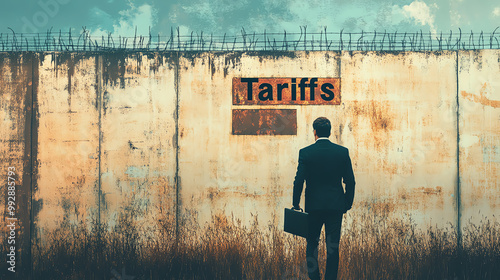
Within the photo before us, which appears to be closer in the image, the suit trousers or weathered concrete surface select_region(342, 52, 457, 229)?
the suit trousers

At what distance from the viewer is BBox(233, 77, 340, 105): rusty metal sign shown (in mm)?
5441

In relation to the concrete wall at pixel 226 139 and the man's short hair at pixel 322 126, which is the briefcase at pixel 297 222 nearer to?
the man's short hair at pixel 322 126

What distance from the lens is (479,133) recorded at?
213 inches

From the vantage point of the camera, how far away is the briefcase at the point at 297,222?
3.54 metres

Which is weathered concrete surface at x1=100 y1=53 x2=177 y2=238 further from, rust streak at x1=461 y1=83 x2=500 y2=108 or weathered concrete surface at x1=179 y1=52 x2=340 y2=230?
rust streak at x1=461 y1=83 x2=500 y2=108

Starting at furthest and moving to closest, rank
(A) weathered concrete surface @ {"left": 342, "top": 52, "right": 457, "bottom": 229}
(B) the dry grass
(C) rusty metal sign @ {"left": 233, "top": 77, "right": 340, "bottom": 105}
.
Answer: (C) rusty metal sign @ {"left": 233, "top": 77, "right": 340, "bottom": 105}
(A) weathered concrete surface @ {"left": 342, "top": 52, "right": 457, "bottom": 229}
(B) the dry grass

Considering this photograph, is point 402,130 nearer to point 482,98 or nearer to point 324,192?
point 482,98

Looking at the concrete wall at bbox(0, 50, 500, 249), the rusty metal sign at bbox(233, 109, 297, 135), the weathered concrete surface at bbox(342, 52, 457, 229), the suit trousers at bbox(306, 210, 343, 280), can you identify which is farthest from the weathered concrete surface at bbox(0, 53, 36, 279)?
the weathered concrete surface at bbox(342, 52, 457, 229)

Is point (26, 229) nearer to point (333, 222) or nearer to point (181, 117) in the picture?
point (181, 117)

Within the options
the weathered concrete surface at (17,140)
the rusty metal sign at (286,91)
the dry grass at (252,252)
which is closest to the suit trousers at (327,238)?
the dry grass at (252,252)

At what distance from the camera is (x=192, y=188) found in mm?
5383

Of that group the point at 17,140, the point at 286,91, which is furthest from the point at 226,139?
the point at 17,140

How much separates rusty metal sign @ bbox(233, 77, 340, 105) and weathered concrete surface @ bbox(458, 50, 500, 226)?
1.68 metres

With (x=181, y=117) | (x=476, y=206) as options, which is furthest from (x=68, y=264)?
(x=476, y=206)
